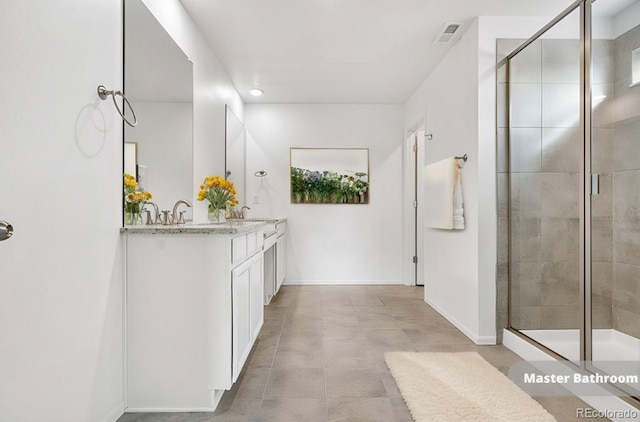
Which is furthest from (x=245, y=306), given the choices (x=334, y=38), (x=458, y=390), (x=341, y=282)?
(x=341, y=282)

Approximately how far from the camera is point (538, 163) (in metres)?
2.58

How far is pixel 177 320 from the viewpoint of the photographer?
185cm

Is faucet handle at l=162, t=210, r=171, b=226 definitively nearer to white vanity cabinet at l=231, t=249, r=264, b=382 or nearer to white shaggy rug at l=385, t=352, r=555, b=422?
white vanity cabinet at l=231, t=249, r=264, b=382

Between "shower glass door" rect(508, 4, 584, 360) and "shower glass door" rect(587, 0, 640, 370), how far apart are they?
0.10 metres

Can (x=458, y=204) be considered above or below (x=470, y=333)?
above

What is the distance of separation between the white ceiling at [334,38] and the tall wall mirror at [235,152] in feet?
1.47

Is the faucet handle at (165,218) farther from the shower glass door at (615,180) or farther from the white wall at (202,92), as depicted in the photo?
the shower glass door at (615,180)

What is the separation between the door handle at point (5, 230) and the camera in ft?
3.45

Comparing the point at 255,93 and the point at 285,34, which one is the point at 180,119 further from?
the point at 255,93

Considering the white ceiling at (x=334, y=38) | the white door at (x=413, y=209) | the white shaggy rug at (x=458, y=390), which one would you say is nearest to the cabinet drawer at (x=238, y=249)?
the white shaggy rug at (x=458, y=390)

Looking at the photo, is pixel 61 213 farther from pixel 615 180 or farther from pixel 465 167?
pixel 465 167

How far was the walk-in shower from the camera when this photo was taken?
202cm

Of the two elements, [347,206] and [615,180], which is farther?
[347,206]

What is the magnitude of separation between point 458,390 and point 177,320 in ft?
4.90
